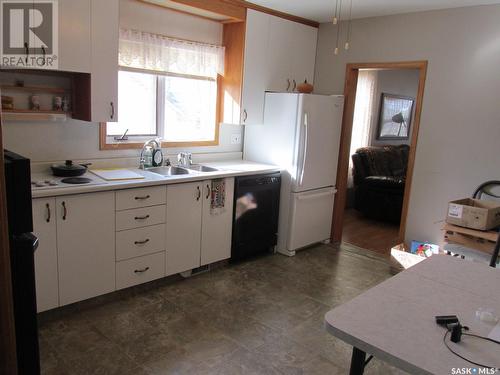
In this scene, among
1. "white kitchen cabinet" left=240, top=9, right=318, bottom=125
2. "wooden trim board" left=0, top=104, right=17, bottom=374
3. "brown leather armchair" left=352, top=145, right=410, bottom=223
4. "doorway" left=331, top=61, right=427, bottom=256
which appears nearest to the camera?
"wooden trim board" left=0, top=104, right=17, bottom=374

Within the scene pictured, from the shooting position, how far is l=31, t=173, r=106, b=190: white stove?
270cm

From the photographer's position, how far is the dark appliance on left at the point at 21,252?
60.9 inches

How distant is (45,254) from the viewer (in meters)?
2.67

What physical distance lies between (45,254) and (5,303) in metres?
1.37

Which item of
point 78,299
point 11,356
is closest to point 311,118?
point 78,299

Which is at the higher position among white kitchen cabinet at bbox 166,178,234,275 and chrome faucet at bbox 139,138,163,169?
chrome faucet at bbox 139,138,163,169

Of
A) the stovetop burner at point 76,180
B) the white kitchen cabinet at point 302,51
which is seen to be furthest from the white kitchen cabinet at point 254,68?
the stovetop burner at point 76,180

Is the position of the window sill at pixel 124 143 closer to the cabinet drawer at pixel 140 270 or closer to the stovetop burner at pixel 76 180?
the stovetop burner at pixel 76 180

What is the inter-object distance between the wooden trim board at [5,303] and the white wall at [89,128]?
6.04ft

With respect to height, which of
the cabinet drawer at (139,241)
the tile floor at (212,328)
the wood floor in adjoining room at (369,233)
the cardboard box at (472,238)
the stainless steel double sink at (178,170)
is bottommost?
the tile floor at (212,328)

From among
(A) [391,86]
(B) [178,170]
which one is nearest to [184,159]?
(B) [178,170]

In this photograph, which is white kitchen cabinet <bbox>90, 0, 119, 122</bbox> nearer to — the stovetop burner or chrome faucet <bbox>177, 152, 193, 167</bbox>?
the stovetop burner

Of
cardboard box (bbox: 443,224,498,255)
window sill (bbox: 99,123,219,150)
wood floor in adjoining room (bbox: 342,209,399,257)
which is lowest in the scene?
wood floor in adjoining room (bbox: 342,209,399,257)

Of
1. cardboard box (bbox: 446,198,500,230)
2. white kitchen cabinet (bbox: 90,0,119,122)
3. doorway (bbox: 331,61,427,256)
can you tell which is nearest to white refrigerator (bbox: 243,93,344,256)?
doorway (bbox: 331,61,427,256)
